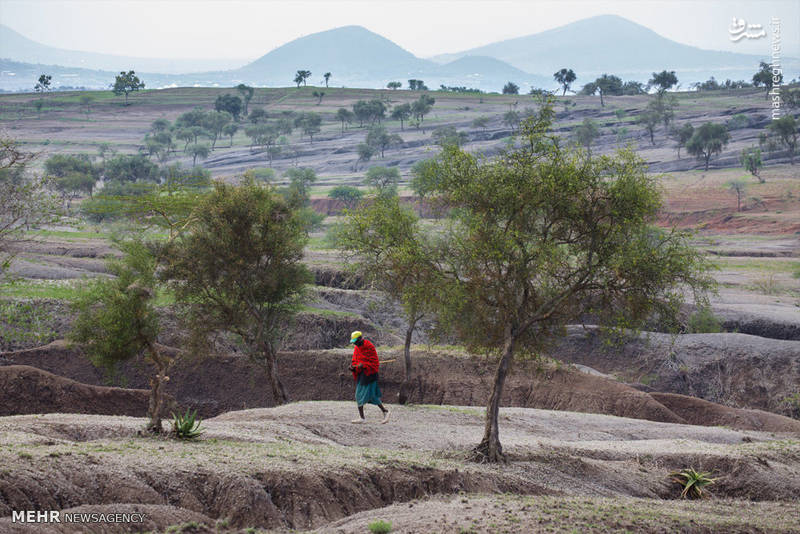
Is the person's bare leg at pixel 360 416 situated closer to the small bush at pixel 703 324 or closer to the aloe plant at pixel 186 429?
the aloe plant at pixel 186 429

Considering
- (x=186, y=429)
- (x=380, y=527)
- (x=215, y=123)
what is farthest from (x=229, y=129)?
(x=380, y=527)

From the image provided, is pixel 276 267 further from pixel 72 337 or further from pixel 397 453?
pixel 397 453

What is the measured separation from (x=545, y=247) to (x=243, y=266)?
13.4 m

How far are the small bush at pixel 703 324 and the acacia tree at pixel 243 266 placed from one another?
98.0 feet

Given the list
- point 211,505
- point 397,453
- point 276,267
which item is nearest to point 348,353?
point 276,267

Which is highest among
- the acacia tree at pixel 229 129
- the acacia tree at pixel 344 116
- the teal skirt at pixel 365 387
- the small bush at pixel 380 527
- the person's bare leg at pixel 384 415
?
the acacia tree at pixel 344 116

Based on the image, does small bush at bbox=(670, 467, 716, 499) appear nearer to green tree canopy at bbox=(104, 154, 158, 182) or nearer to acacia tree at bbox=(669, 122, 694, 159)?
green tree canopy at bbox=(104, 154, 158, 182)

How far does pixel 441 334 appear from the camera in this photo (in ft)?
70.6

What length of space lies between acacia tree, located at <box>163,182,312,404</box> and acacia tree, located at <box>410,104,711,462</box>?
1003 cm

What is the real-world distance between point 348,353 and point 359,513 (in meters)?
22.9

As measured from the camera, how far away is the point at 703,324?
47656mm

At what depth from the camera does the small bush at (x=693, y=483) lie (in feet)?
65.7

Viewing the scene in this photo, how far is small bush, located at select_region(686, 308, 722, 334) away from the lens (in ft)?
156

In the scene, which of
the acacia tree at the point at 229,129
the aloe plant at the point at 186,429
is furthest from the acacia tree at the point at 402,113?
the aloe plant at the point at 186,429
